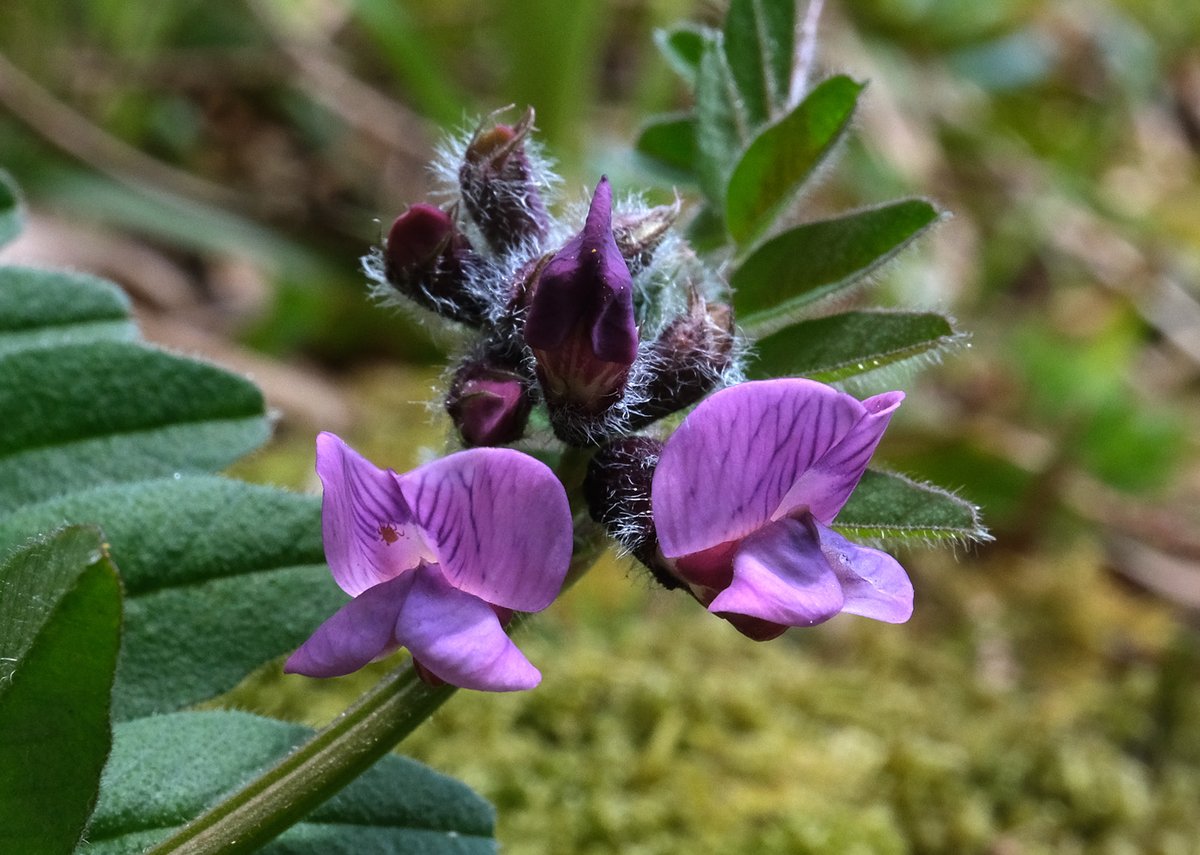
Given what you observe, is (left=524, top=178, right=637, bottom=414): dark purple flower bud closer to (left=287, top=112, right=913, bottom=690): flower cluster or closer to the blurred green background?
(left=287, top=112, right=913, bottom=690): flower cluster

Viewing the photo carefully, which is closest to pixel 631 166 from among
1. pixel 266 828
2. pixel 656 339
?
pixel 656 339

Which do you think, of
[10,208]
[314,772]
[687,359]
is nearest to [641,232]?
[687,359]

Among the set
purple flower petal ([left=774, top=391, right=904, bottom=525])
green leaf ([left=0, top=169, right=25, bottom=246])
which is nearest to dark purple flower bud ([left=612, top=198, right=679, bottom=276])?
purple flower petal ([left=774, top=391, right=904, bottom=525])

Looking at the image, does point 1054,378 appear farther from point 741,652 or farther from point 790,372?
point 790,372

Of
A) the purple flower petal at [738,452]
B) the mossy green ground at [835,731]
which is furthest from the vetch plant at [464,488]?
the mossy green ground at [835,731]

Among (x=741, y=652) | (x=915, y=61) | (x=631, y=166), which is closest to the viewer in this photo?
(x=631, y=166)

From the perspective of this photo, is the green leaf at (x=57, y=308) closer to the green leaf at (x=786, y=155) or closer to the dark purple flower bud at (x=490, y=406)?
the dark purple flower bud at (x=490, y=406)
